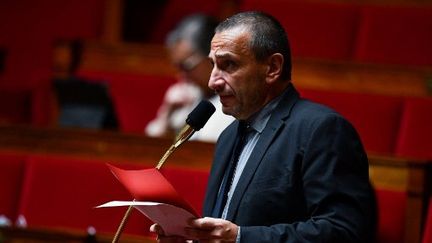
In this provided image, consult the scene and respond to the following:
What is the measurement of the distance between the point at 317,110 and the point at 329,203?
0.20ft

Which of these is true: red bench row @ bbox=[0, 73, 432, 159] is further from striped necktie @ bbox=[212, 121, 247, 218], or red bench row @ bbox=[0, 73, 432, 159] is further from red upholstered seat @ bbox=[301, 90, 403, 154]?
striped necktie @ bbox=[212, 121, 247, 218]

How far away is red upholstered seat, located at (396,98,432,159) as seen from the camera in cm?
96

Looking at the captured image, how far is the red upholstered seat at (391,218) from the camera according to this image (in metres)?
0.79

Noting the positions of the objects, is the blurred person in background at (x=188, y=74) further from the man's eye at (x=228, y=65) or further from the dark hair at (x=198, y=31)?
the man's eye at (x=228, y=65)

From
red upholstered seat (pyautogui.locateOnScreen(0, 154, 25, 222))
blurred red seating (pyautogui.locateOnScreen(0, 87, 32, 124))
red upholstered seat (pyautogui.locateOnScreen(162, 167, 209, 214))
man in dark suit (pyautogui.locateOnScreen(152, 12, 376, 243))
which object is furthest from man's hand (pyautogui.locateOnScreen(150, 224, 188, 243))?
blurred red seating (pyautogui.locateOnScreen(0, 87, 32, 124))

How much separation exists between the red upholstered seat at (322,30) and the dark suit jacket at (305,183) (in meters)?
0.61

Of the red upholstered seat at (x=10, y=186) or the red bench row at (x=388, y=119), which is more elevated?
the red bench row at (x=388, y=119)

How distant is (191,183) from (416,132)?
0.90 ft

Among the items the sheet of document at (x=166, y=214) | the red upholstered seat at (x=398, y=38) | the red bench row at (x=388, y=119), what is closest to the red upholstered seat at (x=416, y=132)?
the red bench row at (x=388, y=119)

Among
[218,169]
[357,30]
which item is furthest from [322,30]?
[218,169]

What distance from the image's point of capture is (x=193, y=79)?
3.21 feet

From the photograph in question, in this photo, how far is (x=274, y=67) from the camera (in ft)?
1.78

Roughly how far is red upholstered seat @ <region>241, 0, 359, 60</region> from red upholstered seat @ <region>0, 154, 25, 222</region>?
395 millimetres

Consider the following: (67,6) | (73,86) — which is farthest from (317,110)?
(67,6)
